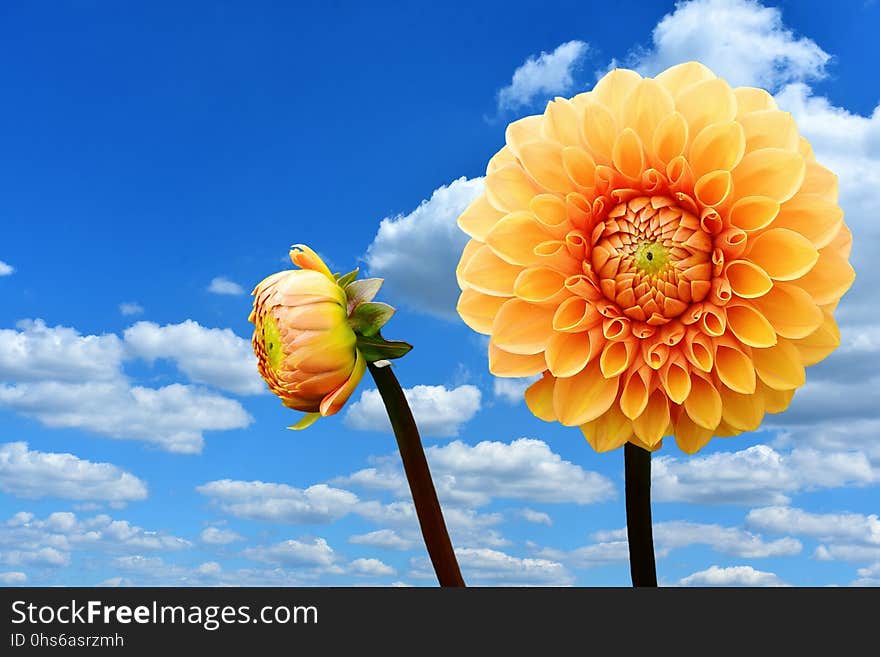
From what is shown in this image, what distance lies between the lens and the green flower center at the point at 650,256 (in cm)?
145

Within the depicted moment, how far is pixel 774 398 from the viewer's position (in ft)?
4.90

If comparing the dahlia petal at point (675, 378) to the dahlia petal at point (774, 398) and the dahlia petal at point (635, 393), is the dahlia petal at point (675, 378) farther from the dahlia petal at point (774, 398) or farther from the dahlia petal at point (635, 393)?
the dahlia petal at point (774, 398)

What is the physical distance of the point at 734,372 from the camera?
57.1 inches

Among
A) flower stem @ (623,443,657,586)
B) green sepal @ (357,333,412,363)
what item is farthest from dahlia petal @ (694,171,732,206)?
green sepal @ (357,333,412,363)

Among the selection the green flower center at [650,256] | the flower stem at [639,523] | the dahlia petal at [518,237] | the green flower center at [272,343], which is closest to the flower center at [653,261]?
the green flower center at [650,256]

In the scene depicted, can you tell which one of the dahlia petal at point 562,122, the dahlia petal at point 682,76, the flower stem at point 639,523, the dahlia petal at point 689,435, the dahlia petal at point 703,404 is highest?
the dahlia petal at point 682,76

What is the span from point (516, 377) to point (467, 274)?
0.65 feet

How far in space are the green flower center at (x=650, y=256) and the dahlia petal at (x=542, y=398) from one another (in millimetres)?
248

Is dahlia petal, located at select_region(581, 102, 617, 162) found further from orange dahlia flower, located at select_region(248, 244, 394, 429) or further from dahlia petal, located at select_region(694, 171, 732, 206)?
orange dahlia flower, located at select_region(248, 244, 394, 429)

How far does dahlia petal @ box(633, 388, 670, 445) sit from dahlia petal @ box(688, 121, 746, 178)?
385 mm

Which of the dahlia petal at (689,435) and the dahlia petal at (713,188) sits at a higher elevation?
the dahlia petal at (713,188)

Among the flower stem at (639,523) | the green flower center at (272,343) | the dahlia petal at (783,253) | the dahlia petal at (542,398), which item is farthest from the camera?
the green flower center at (272,343)
